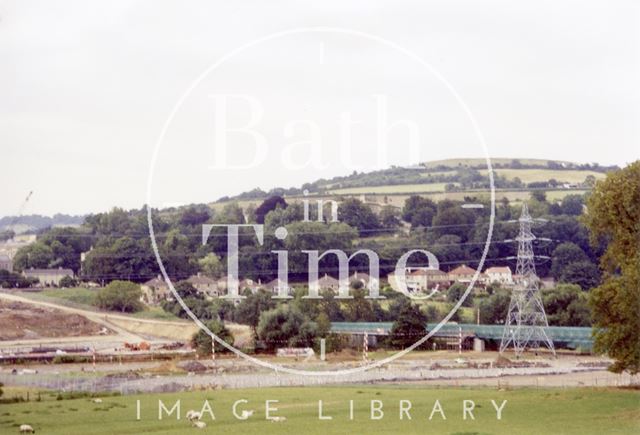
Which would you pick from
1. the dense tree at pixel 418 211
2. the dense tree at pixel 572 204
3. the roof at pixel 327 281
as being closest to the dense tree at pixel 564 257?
the dense tree at pixel 572 204

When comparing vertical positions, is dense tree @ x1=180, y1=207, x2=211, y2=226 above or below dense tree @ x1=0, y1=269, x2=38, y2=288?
above

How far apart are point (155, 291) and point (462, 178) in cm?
2706

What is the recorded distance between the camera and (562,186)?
73688 millimetres

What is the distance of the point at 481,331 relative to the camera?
4766 centimetres

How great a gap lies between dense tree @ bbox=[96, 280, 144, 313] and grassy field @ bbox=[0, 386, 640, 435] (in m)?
25.6

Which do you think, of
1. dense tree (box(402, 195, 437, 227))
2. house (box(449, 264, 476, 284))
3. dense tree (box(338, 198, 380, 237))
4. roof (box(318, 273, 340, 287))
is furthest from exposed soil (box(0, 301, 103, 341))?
dense tree (box(402, 195, 437, 227))

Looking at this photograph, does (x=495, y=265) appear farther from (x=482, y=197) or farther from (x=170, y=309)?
(x=170, y=309)

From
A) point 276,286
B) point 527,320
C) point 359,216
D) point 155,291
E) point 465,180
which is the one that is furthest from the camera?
point 465,180

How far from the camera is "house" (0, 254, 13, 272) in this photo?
66.9 metres

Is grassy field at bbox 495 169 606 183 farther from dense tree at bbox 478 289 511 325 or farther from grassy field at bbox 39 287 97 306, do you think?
grassy field at bbox 39 287 97 306

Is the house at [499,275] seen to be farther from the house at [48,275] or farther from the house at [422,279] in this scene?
the house at [48,275]

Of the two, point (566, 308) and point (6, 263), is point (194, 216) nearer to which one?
point (6, 263)

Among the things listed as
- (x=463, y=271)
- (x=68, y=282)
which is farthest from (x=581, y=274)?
(x=68, y=282)

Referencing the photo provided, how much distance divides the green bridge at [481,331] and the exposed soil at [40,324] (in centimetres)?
1216
